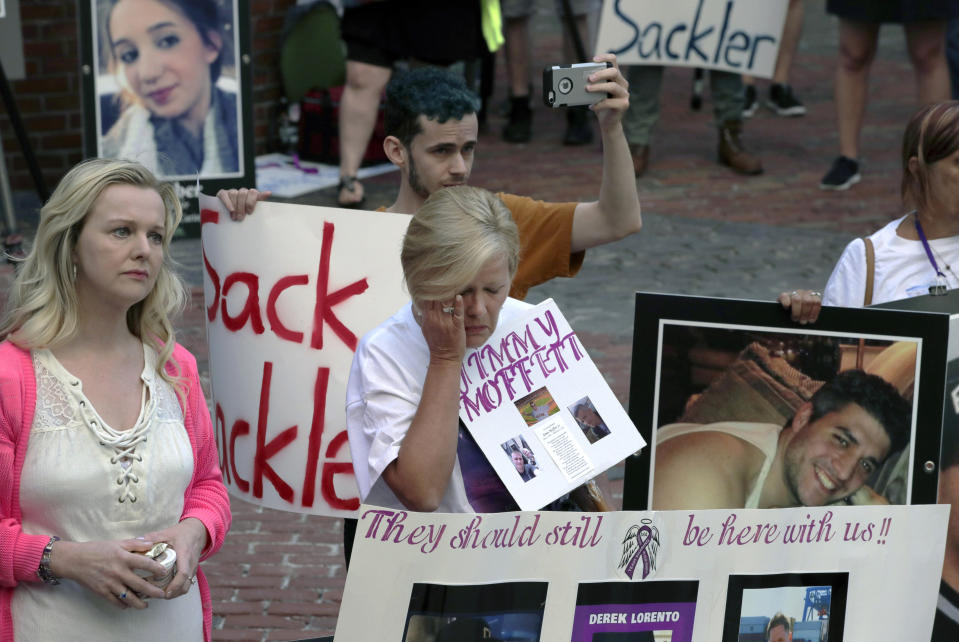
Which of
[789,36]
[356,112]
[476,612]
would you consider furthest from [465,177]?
[789,36]

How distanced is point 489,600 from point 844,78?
21.1 feet

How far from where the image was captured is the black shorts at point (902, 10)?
25.5 ft

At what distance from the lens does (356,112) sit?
785cm

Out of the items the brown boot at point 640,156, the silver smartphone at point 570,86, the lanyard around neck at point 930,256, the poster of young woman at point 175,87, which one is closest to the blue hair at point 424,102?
the silver smartphone at point 570,86

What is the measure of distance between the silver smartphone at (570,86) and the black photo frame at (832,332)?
47cm

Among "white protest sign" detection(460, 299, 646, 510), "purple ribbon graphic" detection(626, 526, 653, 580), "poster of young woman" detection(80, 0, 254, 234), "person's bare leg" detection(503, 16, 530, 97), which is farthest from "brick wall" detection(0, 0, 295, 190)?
"purple ribbon graphic" detection(626, 526, 653, 580)

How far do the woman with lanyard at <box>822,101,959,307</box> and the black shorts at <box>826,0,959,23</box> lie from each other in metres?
4.59

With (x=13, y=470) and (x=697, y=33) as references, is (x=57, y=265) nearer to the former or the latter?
(x=13, y=470)

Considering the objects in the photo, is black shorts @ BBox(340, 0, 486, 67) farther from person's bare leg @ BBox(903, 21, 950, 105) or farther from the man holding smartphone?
the man holding smartphone

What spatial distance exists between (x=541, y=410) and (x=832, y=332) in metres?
0.73

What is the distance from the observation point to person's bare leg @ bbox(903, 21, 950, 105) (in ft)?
26.5

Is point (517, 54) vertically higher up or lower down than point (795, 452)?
higher up

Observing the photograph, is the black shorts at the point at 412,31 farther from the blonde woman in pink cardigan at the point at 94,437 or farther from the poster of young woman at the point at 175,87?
the blonde woman in pink cardigan at the point at 94,437

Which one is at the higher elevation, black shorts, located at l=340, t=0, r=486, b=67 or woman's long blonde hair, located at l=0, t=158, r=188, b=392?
black shorts, located at l=340, t=0, r=486, b=67
